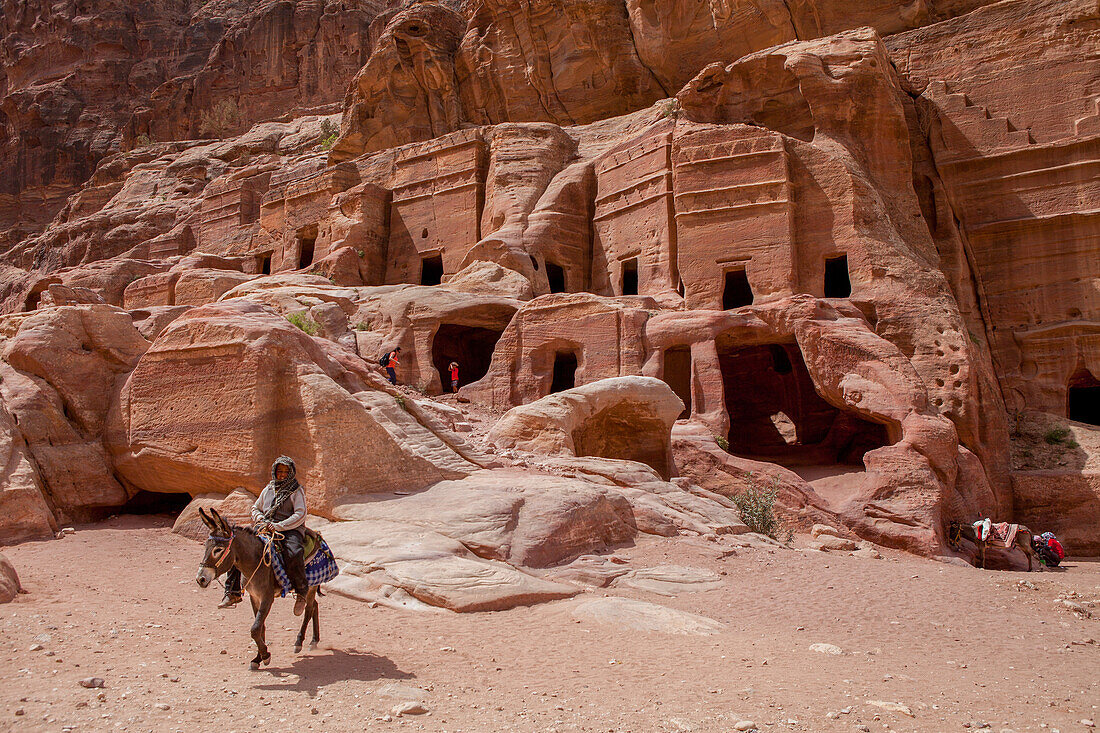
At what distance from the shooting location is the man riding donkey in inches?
237

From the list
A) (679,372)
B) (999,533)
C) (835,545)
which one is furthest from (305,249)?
(999,533)

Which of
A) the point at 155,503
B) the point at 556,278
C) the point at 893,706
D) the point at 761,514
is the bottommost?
the point at 761,514

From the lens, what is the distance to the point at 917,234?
2348cm

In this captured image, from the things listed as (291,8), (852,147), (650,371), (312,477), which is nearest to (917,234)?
(852,147)

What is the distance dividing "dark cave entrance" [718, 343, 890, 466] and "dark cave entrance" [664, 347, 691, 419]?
3.99 feet

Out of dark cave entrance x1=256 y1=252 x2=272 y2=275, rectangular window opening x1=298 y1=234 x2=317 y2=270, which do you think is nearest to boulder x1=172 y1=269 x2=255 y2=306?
rectangular window opening x1=298 y1=234 x2=317 y2=270

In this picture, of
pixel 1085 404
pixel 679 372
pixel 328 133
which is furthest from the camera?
pixel 328 133

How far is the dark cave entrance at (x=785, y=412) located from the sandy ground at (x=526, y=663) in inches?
471

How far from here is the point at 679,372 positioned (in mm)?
21516

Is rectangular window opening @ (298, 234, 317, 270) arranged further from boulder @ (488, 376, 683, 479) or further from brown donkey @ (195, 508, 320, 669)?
brown donkey @ (195, 508, 320, 669)

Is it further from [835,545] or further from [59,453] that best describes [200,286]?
[835,545]

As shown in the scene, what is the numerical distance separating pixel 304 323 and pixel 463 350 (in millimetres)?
8351

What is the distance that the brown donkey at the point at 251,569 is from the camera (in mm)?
5570

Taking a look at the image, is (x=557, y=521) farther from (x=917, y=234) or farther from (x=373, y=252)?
(x=373, y=252)
